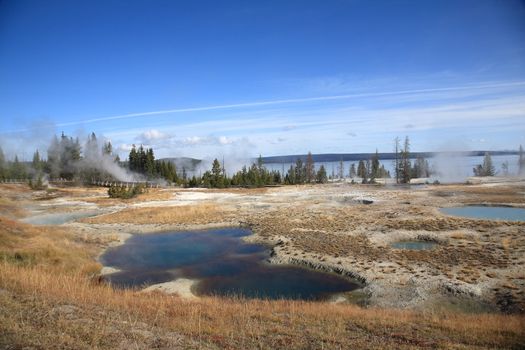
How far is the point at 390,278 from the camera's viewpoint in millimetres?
22703

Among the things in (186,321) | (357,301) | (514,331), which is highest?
(186,321)

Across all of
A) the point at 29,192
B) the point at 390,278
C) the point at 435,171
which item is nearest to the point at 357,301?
the point at 390,278

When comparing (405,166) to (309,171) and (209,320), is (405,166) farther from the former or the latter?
(209,320)

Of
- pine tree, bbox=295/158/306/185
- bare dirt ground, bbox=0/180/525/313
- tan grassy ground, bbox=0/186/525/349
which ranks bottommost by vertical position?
bare dirt ground, bbox=0/180/525/313

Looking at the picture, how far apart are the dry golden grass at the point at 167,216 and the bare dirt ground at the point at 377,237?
0.43 ft

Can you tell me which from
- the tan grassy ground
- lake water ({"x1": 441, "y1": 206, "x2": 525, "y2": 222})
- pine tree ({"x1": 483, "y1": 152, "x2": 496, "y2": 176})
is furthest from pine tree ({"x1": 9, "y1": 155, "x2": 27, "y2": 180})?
pine tree ({"x1": 483, "y1": 152, "x2": 496, "y2": 176})

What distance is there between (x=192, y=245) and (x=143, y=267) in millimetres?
7888

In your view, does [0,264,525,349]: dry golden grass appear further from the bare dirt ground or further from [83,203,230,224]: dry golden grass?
[83,203,230,224]: dry golden grass

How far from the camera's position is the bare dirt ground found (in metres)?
20.3

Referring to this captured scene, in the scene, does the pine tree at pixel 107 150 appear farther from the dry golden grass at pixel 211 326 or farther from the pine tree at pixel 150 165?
the dry golden grass at pixel 211 326

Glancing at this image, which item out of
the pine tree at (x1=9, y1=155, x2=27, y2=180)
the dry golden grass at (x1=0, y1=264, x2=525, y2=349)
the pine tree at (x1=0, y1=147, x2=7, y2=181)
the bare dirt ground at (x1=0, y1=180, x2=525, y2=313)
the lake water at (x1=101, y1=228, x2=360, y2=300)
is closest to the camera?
Answer: the dry golden grass at (x1=0, y1=264, x2=525, y2=349)

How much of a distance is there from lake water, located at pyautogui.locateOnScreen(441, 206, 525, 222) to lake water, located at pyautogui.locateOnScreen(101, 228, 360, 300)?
30805 millimetres

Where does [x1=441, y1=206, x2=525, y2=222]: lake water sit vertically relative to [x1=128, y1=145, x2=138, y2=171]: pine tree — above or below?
below

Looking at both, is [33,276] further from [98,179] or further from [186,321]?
[98,179]
